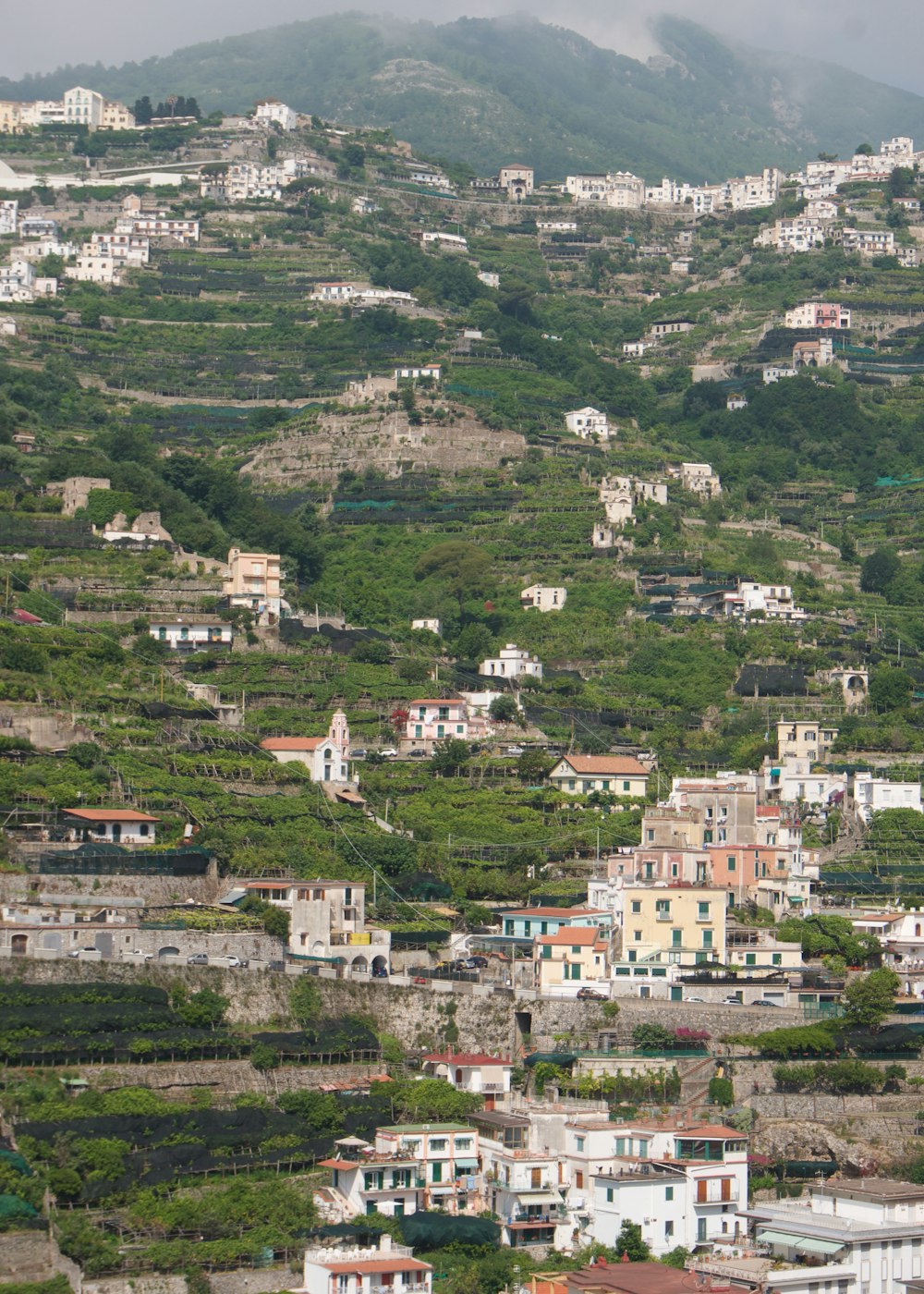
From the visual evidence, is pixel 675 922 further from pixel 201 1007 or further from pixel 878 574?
pixel 878 574

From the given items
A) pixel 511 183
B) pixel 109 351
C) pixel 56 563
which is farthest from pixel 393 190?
pixel 56 563

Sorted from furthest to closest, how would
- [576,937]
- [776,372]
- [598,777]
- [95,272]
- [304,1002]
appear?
[95,272], [776,372], [598,777], [576,937], [304,1002]

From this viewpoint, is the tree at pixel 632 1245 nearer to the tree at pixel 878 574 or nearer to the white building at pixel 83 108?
the tree at pixel 878 574

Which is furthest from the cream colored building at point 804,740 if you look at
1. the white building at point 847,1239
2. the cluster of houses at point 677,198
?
the cluster of houses at point 677,198

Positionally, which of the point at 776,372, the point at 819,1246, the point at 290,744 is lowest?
the point at 819,1246

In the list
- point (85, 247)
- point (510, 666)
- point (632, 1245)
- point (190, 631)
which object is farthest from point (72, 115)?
point (632, 1245)

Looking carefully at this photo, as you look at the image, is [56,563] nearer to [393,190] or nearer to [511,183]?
[393,190]
